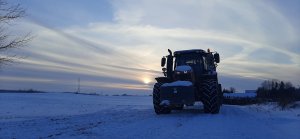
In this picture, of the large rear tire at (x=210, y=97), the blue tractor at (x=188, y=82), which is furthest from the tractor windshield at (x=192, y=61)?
the large rear tire at (x=210, y=97)

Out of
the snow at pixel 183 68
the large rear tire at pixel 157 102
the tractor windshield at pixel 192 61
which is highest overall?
the tractor windshield at pixel 192 61

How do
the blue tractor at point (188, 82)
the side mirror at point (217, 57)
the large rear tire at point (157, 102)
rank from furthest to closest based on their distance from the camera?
the side mirror at point (217, 57), the large rear tire at point (157, 102), the blue tractor at point (188, 82)

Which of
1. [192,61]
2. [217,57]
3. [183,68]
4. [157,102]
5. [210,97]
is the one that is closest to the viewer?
[210,97]

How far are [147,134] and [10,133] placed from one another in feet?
16.3

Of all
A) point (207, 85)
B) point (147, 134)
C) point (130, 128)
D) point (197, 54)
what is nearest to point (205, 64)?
point (197, 54)

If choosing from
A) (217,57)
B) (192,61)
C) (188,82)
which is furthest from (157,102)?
(217,57)

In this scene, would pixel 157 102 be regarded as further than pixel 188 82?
Yes

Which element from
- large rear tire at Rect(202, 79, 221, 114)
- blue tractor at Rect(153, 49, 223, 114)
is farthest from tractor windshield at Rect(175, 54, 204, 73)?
large rear tire at Rect(202, 79, 221, 114)

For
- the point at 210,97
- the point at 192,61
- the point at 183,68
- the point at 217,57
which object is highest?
the point at 217,57

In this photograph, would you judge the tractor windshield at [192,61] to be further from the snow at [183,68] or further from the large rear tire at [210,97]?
the large rear tire at [210,97]

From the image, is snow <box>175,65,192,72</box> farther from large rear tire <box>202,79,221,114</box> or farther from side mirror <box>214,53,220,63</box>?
side mirror <box>214,53,220,63</box>

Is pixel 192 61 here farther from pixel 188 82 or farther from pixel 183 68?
pixel 188 82

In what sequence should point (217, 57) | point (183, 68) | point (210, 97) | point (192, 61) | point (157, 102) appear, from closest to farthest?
1. point (210, 97)
2. point (157, 102)
3. point (183, 68)
4. point (217, 57)
5. point (192, 61)

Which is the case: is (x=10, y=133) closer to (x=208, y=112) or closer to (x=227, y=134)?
(x=227, y=134)
